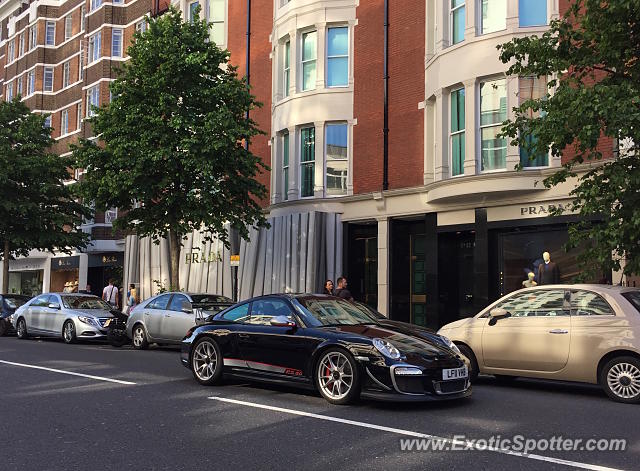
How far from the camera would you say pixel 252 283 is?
76.6 feet

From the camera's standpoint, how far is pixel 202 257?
25.4 m

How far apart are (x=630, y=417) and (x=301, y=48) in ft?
58.0

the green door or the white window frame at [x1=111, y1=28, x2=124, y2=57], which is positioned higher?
the white window frame at [x1=111, y1=28, x2=124, y2=57]

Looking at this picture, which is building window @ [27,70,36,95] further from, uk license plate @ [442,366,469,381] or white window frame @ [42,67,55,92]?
uk license plate @ [442,366,469,381]

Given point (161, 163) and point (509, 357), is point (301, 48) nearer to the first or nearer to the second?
point (161, 163)

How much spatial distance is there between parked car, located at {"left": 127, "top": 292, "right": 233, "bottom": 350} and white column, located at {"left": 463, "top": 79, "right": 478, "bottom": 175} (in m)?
6.75

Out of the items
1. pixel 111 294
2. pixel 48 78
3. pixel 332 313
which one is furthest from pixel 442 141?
pixel 48 78

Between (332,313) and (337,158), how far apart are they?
43.0 feet

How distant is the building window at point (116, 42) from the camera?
3809 cm

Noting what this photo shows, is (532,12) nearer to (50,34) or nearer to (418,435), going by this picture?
(418,435)

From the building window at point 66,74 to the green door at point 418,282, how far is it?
29249 millimetres

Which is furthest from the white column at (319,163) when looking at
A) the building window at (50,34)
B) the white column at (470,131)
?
the building window at (50,34)

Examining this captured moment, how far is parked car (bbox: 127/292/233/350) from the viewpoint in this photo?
15.8 m

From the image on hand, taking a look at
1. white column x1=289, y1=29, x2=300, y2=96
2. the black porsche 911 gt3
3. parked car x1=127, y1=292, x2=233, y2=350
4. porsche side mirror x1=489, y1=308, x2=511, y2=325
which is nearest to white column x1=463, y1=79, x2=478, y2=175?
parked car x1=127, y1=292, x2=233, y2=350
